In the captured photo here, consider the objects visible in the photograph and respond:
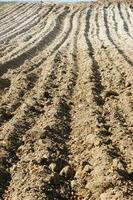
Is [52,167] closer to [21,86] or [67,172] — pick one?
[67,172]

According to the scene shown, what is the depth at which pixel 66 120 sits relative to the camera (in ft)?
27.9

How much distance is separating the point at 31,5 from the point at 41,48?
17.8 meters

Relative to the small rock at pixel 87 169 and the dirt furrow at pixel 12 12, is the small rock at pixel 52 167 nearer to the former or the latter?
the small rock at pixel 87 169

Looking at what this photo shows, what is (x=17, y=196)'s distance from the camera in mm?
5906

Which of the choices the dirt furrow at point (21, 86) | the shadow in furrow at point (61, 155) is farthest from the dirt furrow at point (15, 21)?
the shadow in furrow at point (61, 155)

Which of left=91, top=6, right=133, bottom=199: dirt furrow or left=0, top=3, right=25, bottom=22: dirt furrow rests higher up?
left=91, top=6, right=133, bottom=199: dirt furrow

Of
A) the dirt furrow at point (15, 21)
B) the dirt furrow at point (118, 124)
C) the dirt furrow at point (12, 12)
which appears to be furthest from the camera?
the dirt furrow at point (12, 12)

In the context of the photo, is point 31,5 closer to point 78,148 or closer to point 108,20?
point 108,20

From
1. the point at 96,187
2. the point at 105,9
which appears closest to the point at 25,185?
the point at 96,187

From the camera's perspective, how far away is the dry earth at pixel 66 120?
6.19 metres

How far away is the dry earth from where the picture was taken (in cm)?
619

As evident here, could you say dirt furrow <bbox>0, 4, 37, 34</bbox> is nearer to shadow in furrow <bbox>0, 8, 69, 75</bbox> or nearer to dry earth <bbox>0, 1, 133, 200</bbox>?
shadow in furrow <bbox>0, 8, 69, 75</bbox>

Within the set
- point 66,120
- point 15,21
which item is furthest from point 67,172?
point 15,21

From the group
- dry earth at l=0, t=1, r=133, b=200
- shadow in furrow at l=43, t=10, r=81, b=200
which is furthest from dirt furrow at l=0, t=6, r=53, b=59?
shadow in furrow at l=43, t=10, r=81, b=200
